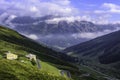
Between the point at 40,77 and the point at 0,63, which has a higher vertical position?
the point at 0,63

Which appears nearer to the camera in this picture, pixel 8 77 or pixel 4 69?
pixel 8 77

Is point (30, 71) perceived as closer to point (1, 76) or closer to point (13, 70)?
point (13, 70)

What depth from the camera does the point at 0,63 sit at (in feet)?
240

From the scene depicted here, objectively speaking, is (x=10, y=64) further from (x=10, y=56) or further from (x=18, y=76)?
(x=10, y=56)

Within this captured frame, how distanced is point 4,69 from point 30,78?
7.62m

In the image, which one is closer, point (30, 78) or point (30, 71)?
point (30, 78)

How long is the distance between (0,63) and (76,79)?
424ft

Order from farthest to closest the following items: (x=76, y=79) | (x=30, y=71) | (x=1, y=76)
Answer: (x=76, y=79) → (x=30, y=71) → (x=1, y=76)

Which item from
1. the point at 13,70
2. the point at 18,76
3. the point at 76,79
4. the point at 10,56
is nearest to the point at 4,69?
the point at 13,70

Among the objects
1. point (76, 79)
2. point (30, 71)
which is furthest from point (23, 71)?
point (76, 79)

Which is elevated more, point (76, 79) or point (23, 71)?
point (76, 79)

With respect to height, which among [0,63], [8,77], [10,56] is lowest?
[8,77]

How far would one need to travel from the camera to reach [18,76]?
63562 millimetres

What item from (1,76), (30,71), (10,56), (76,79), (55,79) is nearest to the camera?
(1,76)
